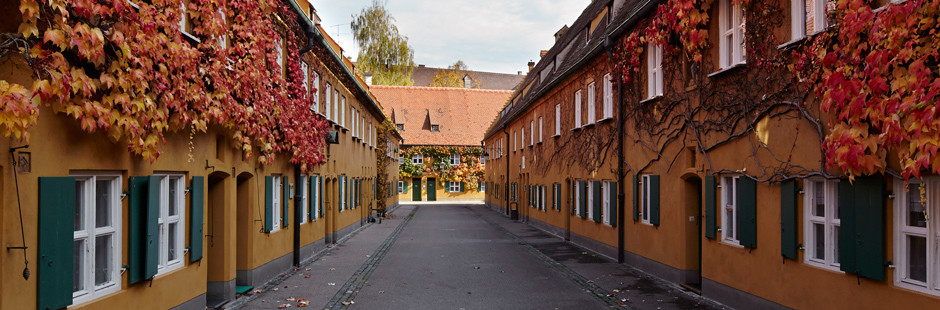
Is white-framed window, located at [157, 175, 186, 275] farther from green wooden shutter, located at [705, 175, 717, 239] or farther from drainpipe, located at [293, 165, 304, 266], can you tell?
green wooden shutter, located at [705, 175, 717, 239]

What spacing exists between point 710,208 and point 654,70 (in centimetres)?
362

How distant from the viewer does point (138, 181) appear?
A: 6.99m

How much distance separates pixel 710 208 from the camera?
33.1ft

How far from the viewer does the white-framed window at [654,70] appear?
1220 centimetres

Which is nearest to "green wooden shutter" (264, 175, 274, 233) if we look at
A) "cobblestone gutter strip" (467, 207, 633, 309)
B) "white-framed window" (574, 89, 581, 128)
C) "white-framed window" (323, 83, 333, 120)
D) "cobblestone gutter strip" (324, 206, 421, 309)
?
"cobblestone gutter strip" (324, 206, 421, 309)

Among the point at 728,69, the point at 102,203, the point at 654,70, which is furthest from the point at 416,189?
the point at 102,203

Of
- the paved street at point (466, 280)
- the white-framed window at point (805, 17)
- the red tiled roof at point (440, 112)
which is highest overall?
the red tiled roof at point (440, 112)

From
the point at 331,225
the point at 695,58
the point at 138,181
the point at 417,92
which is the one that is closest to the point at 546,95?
the point at 331,225

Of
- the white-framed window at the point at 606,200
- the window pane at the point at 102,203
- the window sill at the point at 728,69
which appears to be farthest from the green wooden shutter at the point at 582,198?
the window pane at the point at 102,203

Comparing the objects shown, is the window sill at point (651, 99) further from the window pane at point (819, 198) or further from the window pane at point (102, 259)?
the window pane at point (102, 259)

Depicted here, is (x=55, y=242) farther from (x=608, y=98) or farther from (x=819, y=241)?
(x=608, y=98)

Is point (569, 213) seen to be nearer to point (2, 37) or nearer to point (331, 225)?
point (331, 225)

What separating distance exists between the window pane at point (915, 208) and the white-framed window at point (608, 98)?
8981mm

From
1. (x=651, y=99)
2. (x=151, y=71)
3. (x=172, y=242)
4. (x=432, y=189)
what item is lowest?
(x=432, y=189)
